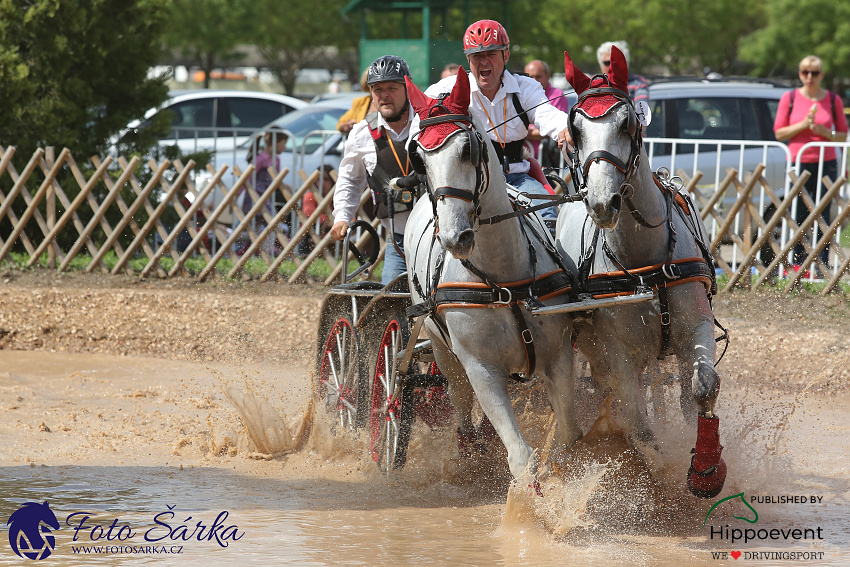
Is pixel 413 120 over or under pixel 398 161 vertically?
over

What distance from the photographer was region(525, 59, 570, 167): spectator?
26.0ft

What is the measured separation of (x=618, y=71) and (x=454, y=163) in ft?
2.83

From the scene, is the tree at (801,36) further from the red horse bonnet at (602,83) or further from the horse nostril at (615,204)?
the horse nostril at (615,204)

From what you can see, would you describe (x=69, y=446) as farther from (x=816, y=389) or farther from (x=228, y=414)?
(x=816, y=389)

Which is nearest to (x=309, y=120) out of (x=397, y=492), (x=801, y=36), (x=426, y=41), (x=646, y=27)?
(x=426, y=41)

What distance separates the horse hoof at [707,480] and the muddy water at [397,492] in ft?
0.76

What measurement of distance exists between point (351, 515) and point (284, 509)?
355 millimetres

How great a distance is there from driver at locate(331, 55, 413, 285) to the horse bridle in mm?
1476

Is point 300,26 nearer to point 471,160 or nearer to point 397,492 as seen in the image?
Answer: point 397,492

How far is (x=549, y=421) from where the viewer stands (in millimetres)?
5379

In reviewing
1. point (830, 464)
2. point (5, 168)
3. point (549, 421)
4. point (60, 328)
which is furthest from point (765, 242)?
point (5, 168)

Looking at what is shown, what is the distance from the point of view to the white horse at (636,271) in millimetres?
4195

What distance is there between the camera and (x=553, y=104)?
24.9 feet

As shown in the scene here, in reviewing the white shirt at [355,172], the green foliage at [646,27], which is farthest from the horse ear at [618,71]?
the green foliage at [646,27]
